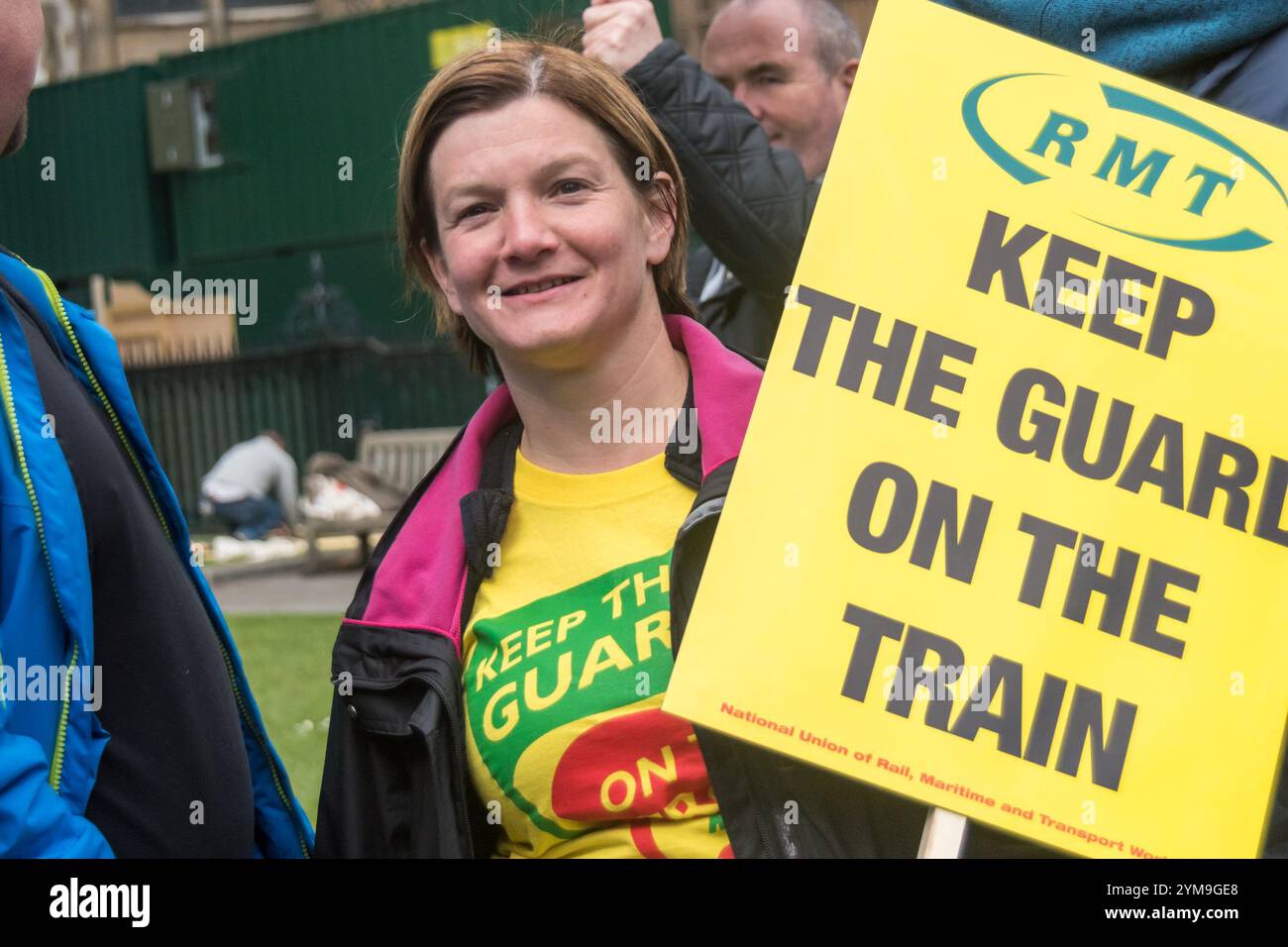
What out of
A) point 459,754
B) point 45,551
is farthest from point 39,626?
point 459,754

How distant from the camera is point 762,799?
6.16ft

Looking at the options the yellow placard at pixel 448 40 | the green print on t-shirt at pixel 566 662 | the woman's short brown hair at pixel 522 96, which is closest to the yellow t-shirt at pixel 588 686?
the green print on t-shirt at pixel 566 662

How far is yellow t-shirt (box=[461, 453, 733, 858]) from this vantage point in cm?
194

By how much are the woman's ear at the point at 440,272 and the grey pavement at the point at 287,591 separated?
28.6 ft

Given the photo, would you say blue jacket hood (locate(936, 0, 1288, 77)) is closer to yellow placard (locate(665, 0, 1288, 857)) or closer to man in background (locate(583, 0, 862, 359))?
yellow placard (locate(665, 0, 1288, 857))

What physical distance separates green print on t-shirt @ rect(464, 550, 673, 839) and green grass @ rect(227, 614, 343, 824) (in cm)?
305

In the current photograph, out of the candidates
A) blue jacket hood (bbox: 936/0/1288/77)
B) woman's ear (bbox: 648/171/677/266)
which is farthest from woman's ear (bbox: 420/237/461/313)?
blue jacket hood (bbox: 936/0/1288/77)

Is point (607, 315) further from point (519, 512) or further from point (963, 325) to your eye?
point (963, 325)

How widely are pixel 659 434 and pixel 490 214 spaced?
376 mm

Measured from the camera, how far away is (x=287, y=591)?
1288 centimetres

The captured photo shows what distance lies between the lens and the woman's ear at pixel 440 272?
87.7 inches
